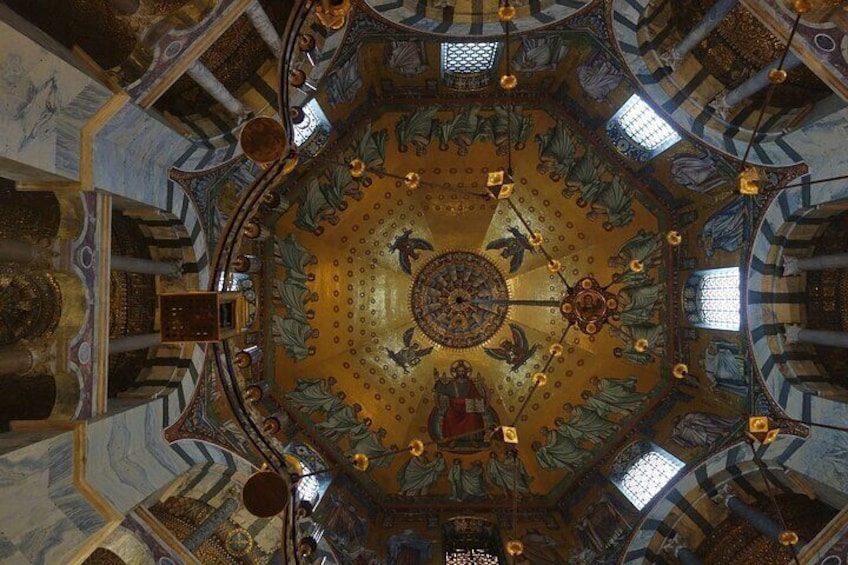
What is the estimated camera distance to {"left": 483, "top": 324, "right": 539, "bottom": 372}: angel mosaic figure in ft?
47.7

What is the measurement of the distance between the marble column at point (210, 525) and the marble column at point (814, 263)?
11.6m

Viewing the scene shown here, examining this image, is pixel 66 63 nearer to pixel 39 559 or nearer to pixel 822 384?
pixel 39 559

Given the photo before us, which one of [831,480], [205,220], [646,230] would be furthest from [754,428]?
[205,220]

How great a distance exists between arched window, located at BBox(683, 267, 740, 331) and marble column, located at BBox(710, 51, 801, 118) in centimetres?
324

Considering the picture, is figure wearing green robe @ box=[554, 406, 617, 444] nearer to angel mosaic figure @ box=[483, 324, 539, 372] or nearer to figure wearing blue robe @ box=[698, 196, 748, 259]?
angel mosaic figure @ box=[483, 324, 539, 372]

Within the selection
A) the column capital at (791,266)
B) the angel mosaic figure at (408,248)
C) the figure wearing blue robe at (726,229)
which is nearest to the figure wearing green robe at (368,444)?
the angel mosaic figure at (408,248)

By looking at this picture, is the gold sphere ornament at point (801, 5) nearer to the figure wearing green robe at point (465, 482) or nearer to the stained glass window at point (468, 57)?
the stained glass window at point (468, 57)

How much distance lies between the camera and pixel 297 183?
12914mm

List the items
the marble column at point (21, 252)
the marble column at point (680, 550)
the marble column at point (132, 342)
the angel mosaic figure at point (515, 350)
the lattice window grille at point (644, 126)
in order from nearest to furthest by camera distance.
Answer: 1. the marble column at point (21, 252)
2. the marble column at point (132, 342)
3. the marble column at point (680, 550)
4. the lattice window grille at point (644, 126)
5. the angel mosaic figure at point (515, 350)

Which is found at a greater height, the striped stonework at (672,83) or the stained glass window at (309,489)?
the striped stonework at (672,83)

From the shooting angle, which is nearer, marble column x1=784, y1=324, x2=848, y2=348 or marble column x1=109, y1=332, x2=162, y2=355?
marble column x1=109, y1=332, x2=162, y2=355

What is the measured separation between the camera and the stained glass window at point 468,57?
11.5 meters

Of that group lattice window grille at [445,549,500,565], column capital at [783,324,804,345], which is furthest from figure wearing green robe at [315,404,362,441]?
column capital at [783,324,804,345]

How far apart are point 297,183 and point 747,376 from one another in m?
11.0
